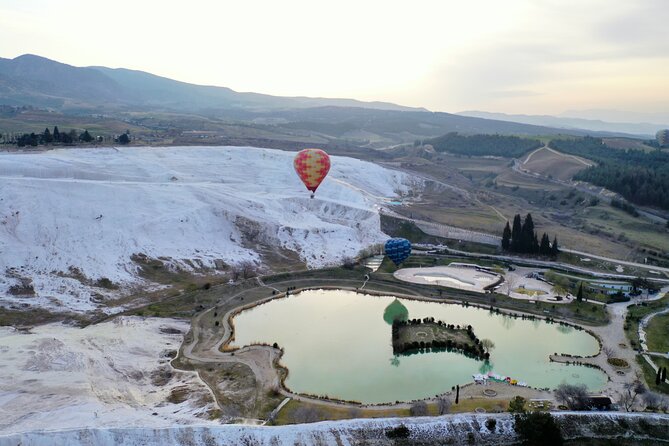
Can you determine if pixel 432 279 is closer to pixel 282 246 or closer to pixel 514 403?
pixel 282 246

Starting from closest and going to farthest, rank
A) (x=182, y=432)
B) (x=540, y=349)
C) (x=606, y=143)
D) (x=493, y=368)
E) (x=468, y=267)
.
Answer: (x=182, y=432), (x=493, y=368), (x=540, y=349), (x=468, y=267), (x=606, y=143)

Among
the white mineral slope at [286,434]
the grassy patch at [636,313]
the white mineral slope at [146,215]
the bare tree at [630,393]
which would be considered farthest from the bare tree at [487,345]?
the white mineral slope at [146,215]

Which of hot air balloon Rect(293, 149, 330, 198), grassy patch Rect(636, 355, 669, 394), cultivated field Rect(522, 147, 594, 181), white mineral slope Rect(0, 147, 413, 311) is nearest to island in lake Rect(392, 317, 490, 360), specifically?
grassy patch Rect(636, 355, 669, 394)

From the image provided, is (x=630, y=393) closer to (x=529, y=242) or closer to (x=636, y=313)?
(x=636, y=313)

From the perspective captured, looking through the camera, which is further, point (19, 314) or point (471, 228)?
point (471, 228)

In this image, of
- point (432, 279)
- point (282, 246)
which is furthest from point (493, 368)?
point (282, 246)

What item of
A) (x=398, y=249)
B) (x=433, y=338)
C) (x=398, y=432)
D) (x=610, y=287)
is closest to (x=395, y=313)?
(x=433, y=338)
